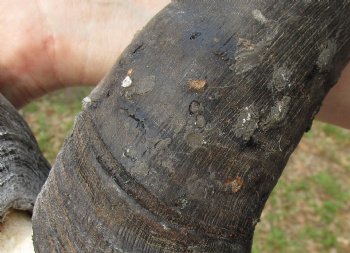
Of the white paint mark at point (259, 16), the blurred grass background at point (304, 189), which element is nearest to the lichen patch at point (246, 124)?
the white paint mark at point (259, 16)

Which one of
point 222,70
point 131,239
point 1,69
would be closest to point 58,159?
point 131,239

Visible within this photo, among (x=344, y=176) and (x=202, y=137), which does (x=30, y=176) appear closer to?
(x=202, y=137)

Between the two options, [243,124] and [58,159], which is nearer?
[243,124]

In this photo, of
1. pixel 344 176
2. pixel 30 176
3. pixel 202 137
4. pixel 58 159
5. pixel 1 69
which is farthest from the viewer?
pixel 344 176

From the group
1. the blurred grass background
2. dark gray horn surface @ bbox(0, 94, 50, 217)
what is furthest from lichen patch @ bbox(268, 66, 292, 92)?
the blurred grass background

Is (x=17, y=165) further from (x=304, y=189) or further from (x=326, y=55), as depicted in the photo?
(x=304, y=189)

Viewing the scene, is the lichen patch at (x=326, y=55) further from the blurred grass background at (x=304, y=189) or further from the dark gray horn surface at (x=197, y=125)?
the blurred grass background at (x=304, y=189)
